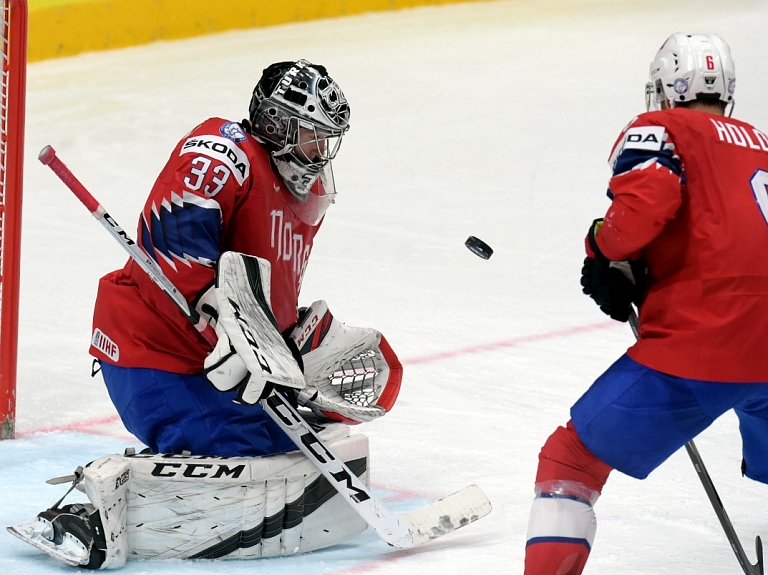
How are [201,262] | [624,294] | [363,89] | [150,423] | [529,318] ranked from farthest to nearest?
[363,89] → [529,318] → [150,423] → [201,262] → [624,294]

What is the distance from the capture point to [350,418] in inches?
114

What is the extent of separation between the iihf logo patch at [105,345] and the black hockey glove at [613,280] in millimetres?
1067

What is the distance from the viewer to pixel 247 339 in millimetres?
2354

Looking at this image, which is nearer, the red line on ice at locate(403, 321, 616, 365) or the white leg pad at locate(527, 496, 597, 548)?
the white leg pad at locate(527, 496, 597, 548)

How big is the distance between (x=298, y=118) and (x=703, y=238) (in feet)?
3.13

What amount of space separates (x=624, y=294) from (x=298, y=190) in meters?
0.82

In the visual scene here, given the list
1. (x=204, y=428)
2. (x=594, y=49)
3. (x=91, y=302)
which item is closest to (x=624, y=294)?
(x=204, y=428)

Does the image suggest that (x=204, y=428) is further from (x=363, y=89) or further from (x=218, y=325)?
(x=363, y=89)

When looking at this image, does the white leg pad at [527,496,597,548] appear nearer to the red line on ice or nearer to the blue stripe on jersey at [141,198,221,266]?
the blue stripe on jersey at [141,198,221,266]

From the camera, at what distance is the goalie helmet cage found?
3420 mm

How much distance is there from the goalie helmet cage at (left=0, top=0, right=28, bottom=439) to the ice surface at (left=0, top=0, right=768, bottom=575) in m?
0.17

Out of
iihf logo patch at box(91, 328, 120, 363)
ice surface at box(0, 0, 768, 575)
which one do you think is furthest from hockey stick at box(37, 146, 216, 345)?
ice surface at box(0, 0, 768, 575)

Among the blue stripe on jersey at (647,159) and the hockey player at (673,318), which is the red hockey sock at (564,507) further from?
the blue stripe on jersey at (647,159)

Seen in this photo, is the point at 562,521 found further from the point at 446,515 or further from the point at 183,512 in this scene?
the point at 183,512
